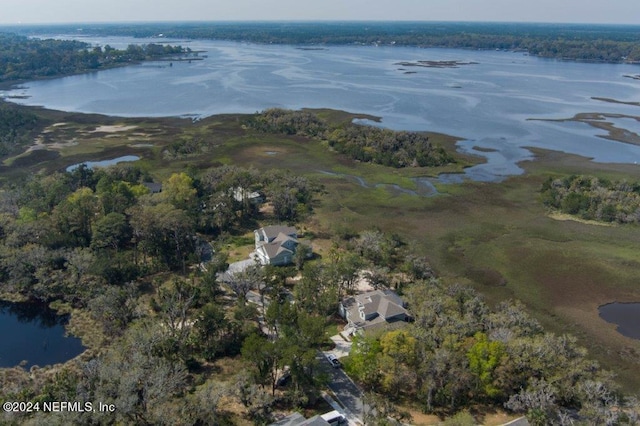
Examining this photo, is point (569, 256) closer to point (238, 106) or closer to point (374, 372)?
point (374, 372)

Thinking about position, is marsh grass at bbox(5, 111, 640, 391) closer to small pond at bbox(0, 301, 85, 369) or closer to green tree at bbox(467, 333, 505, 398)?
green tree at bbox(467, 333, 505, 398)

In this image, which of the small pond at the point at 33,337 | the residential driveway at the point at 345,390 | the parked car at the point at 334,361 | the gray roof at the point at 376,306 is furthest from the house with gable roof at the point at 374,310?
the small pond at the point at 33,337

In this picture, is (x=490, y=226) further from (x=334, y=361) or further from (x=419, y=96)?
(x=419, y=96)

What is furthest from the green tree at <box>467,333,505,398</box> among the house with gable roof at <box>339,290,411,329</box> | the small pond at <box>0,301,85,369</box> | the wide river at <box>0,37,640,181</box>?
the wide river at <box>0,37,640,181</box>

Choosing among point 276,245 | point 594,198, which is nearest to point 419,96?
point 594,198

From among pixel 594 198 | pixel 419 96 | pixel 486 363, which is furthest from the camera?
pixel 419 96
